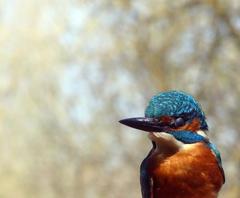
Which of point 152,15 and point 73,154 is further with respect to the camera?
point 73,154

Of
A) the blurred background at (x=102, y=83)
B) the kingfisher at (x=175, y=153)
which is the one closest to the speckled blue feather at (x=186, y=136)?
the kingfisher at (x=175, y=153)

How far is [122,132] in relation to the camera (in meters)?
16.4

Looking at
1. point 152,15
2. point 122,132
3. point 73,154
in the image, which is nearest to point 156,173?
point 152,15

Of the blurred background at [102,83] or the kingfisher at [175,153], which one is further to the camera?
the blurred background at [102,83]

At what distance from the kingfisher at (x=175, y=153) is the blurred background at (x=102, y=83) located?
35.8ft

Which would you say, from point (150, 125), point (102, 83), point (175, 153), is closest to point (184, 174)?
point (175, 153)

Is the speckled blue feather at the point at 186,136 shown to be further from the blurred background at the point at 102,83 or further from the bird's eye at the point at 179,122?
the blurred background at the point at 102,83

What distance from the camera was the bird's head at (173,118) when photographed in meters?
2.20

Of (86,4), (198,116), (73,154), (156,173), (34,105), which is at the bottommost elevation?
(156,173)

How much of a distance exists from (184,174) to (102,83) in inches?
529

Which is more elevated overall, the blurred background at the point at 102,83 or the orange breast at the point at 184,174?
the blurred background at the point at 102,83

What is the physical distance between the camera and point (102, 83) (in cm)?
1562

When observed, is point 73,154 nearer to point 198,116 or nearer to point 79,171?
point 79,171

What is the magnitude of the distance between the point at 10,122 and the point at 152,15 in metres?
6.76
